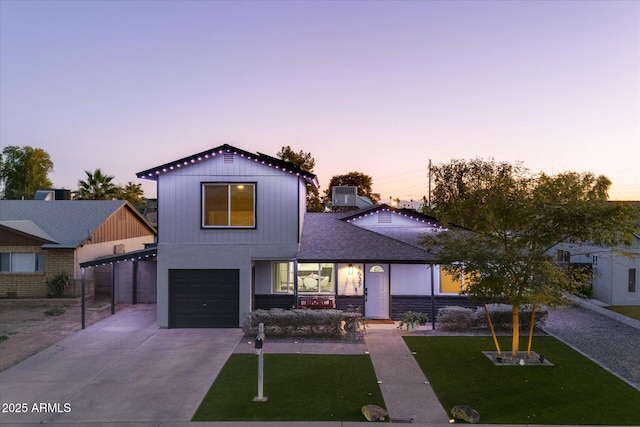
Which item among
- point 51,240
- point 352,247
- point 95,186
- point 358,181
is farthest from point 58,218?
point 358,181

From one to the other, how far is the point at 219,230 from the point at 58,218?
1428cm

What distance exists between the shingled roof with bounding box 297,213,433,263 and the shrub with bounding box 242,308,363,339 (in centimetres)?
222

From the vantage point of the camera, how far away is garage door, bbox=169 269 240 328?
15719mm

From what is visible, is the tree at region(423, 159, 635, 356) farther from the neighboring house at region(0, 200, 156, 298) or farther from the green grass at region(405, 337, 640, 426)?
the neighboring house at region(0, 200, 156, 298)

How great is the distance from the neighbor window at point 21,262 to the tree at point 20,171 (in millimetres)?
52533

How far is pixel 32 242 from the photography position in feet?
70.6

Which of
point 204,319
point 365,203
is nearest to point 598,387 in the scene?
point 204,319

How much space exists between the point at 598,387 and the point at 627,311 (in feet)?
36.4

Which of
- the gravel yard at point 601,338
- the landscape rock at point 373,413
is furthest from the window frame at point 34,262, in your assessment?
the gravel yard at point 601,338

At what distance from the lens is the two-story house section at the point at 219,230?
15.7 metres

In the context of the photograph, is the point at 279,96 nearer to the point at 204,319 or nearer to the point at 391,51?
the point at 391,51

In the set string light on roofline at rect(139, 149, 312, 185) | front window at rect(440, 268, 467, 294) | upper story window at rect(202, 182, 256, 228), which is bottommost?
front window at rect(440, 268, 467, 294)

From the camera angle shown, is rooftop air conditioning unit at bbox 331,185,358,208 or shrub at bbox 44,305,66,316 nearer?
shrub at bbox 44,305,66,316

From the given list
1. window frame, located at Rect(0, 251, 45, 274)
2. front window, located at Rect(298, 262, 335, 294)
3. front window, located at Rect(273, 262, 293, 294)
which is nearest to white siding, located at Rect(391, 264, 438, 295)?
front window, located at Rect(298, 262, 335, 294)
